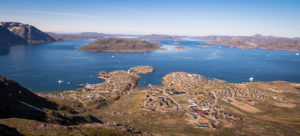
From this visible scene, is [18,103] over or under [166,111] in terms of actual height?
over

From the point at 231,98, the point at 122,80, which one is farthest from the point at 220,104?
the point at 122,80

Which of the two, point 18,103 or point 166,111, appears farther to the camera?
point 166,111

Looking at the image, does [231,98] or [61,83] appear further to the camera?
[61,83]

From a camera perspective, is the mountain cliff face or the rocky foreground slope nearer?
the mountain cliff face

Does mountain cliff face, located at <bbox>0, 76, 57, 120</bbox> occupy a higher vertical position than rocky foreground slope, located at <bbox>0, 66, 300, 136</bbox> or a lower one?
higher

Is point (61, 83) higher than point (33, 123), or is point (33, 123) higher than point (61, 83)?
point (33, 123)

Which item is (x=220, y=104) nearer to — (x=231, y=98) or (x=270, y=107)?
(x=231, y=98)

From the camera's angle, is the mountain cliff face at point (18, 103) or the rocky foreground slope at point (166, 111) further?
the rocky foreground slope at point (166, 111)

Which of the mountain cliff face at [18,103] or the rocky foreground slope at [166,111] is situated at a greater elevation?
the mountain cliff face at [18,103]
